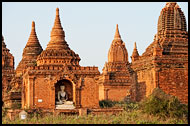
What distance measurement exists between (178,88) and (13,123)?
45.9 feet

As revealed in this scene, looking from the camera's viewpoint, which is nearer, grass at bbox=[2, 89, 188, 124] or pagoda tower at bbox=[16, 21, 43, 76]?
grass at bbox=[2, 89, 188, 124]

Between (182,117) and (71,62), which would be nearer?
(182,117)

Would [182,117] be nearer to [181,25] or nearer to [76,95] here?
[76,95]

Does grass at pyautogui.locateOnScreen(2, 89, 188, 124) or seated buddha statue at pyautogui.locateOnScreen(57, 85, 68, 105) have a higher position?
seated buddha statue at pyautogui.locateOnScreen(57, 85, 68, 105)

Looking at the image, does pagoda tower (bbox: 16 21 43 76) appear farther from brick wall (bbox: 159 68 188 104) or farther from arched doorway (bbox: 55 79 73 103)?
brick wall (bbox: 159 68 188 104)

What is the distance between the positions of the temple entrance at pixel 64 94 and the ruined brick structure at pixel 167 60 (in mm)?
5983

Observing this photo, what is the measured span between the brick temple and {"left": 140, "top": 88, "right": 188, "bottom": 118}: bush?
4.36 metres

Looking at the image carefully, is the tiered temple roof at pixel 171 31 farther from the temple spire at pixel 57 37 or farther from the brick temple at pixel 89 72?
the temple spire at pixel 57 37

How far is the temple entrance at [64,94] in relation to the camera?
43.6m

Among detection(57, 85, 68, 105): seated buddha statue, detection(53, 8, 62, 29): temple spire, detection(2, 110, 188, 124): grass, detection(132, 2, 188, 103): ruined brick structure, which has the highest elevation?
detection(53, 8, 62, 29): temple spire

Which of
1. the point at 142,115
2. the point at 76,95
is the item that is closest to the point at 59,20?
the point at 76,95

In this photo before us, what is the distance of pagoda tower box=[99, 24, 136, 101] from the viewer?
61.4m

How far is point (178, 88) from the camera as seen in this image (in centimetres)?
4719

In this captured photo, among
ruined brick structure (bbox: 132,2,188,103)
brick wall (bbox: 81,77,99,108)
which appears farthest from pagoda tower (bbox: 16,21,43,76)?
brick wall (bbox: 81,77,99,108)
